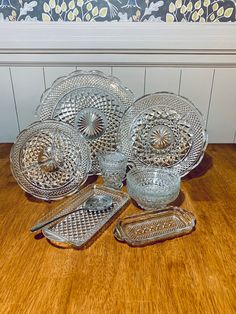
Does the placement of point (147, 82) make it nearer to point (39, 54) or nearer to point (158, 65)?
point (158, 65)

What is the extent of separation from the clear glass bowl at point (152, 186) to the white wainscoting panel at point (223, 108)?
1.45 ft

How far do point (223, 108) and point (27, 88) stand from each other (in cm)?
75

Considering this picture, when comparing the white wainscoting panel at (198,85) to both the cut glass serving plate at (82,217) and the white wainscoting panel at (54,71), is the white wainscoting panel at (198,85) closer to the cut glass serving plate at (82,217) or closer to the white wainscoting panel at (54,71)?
the white wainscoting panel at (54,71)

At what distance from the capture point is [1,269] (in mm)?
450

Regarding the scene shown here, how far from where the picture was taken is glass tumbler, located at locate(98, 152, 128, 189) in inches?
27.3

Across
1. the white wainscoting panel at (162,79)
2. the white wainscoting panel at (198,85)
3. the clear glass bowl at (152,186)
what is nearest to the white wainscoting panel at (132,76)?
the white wainscoting panel at (162,79)

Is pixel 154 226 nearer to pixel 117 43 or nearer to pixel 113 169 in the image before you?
pixel 113 169

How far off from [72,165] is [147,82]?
0.46 metres

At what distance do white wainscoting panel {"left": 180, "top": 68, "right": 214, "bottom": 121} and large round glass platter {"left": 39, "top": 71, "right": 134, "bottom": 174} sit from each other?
0.28 m

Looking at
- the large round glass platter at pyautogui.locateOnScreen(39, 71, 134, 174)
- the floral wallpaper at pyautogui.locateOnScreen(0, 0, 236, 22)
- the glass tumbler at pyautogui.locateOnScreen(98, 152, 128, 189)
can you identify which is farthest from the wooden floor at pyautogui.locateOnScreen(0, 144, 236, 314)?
the floral wallpaper at pyautogui.locateOnScreen(0, 0, 236, 22)

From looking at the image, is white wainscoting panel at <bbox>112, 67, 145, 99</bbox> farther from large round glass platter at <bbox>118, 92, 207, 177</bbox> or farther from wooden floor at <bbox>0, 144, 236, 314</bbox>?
wooden floor at <bbox>0, 144, 236, 314</bbox>

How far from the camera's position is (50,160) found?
0.68 metres

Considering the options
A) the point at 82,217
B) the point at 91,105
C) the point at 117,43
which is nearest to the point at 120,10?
the point at 117,43

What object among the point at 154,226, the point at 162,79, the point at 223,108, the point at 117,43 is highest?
the point at 117,43
